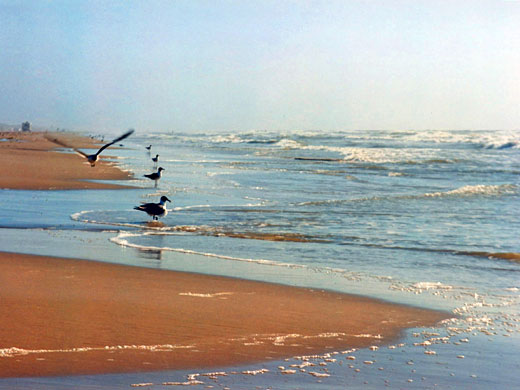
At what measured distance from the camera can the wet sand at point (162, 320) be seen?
526 centimetres

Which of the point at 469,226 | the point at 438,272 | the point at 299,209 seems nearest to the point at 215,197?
the point at 299,209

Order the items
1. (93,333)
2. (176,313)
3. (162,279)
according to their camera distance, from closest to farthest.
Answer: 1. (93,333)
2. (176,313)
3. (162,279)

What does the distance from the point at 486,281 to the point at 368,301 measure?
2.18 m

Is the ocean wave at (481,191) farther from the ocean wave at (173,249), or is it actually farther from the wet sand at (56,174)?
the ocean wave at (173,249)

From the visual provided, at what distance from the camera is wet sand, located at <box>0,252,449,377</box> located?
526cm

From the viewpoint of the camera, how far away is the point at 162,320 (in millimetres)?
6285

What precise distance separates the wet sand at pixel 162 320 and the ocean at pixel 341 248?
0.94 feet

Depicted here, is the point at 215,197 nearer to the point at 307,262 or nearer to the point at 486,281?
the point at 307,262

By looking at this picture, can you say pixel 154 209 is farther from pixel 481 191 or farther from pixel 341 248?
pixel 481 191

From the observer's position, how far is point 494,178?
2842 centimetres

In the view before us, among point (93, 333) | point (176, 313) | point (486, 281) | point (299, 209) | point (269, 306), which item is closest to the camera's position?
point (93, 333)

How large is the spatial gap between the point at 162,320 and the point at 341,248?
5.10 meters

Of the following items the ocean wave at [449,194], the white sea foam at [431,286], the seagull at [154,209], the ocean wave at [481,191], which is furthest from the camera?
the ocean wave at [481,191]

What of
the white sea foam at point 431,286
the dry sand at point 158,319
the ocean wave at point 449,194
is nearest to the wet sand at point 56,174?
the ocean wave at point 449,194
